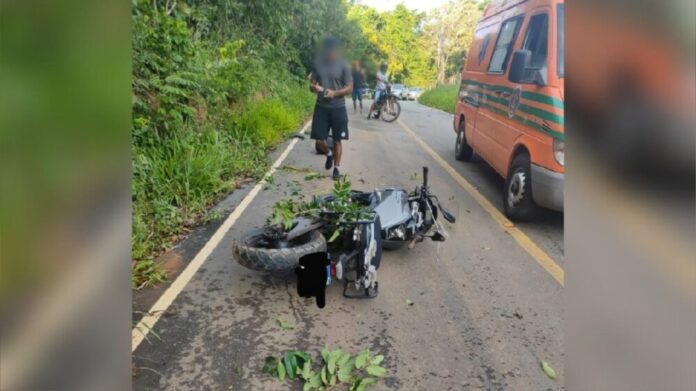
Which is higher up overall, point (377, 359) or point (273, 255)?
point (273, 255)

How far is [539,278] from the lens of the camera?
15.3 feet

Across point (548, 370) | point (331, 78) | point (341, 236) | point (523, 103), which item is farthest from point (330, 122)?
point (548, 370)

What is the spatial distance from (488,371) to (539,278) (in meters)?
1.65

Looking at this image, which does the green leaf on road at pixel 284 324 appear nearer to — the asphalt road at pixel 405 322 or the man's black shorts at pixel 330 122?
the asphalt road at pixel 405 322

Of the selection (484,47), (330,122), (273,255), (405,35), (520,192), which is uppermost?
(484,47)

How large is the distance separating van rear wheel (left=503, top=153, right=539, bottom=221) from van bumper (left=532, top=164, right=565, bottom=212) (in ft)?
0.73

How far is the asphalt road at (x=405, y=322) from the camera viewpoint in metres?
3.20

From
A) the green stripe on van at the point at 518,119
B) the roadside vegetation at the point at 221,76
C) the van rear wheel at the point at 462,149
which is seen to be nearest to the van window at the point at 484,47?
the roadside vegetation at the point at 221,76

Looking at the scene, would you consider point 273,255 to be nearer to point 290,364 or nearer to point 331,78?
point 290,364

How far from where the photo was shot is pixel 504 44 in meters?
7.37

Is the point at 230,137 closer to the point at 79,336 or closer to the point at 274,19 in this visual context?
the point at 274,19

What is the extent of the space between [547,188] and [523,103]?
1090 millimetres

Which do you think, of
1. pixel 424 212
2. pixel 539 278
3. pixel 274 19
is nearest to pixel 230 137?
pixel 274 19

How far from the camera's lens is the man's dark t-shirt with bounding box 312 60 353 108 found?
5.47m
